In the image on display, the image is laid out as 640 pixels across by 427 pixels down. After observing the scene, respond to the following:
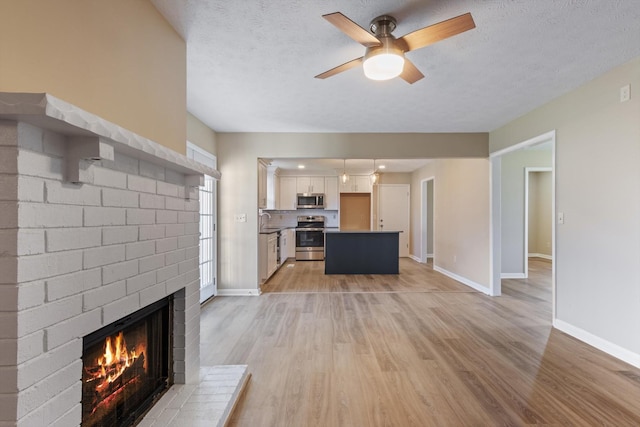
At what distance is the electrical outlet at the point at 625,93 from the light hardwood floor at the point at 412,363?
219 centimetres

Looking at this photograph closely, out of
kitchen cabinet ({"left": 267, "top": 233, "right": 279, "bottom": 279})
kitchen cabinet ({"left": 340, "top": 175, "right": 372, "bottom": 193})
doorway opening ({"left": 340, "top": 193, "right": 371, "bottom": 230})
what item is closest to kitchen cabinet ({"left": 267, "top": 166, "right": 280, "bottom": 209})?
kitchen cabinet ({"left": 267, "top": 233, "right": 279, "bottom": 279})

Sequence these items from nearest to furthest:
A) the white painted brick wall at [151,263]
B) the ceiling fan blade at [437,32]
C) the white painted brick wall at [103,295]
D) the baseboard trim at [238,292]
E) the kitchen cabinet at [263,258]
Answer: the white painted brick wall at [103,295]
the white painted brick wall at [151,263]
the ceiling fan blade at [437,32]
the baseboard trim at [238,292]
the kitchen cabinet at [263,258]

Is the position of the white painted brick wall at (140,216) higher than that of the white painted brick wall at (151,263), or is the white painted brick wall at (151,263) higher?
the white painted brick wall at (140,216)

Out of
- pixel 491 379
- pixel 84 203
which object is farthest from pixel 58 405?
pixel 491 379

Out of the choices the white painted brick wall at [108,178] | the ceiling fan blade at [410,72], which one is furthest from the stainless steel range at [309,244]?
→ the white painted brick wall at [108,178]

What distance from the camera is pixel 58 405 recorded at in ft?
3.15

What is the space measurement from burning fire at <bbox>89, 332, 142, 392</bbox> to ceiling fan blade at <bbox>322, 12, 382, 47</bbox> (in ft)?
6.19

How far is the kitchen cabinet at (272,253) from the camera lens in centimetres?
543

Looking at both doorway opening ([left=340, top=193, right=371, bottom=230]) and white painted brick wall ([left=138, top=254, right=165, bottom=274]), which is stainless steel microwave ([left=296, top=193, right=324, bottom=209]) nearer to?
doorway opening ([left=340, top=193, right=371, bottom=230])

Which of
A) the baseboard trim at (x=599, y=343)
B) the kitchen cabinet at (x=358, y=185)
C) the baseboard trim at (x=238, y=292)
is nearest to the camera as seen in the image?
the baseboard trim at (x=599, y=343)

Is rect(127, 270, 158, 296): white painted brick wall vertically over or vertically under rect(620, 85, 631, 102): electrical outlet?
under

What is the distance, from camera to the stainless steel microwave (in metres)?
7.89

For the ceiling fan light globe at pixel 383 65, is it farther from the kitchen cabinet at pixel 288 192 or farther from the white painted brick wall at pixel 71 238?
the kitchen cabinet at pixel 288 192

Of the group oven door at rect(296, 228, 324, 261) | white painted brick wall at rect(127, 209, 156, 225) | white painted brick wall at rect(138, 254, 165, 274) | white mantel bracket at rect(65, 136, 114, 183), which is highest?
white mantel bracket at rect(65, 136, 114, 183)
